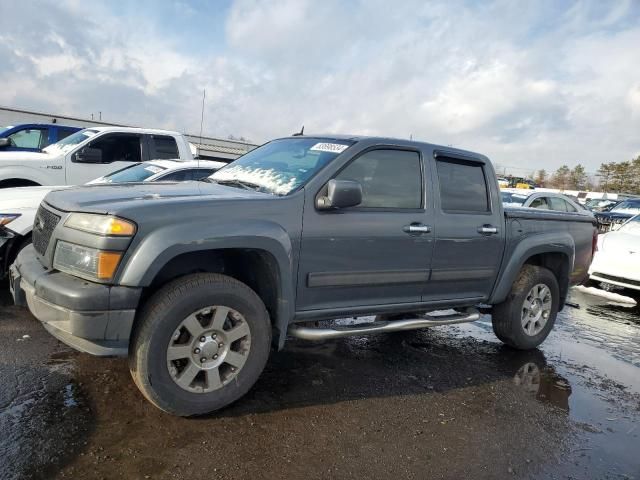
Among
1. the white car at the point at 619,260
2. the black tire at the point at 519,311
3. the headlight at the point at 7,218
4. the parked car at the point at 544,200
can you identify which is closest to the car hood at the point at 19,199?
the headlight at the point at 7,218

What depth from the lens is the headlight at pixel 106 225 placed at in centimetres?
288

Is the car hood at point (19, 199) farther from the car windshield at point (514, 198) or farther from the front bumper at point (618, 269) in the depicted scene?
the car windshield at point (514, 198)

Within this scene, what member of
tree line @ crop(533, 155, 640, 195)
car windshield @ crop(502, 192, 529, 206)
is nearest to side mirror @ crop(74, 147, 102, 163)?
car windshield @ crop(502, 192, 529, 206)

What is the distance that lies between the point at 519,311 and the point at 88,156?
684 cm

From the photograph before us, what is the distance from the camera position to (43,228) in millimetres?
Result: 3430

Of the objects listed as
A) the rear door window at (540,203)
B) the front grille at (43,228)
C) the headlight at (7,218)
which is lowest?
the headlight at (7,218)

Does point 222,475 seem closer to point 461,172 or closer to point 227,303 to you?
point 227,303

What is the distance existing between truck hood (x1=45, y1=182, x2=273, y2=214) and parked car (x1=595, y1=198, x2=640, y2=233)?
17.8 m

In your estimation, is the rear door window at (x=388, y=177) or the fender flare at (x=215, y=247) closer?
the fender flare at (x=215, y=247)

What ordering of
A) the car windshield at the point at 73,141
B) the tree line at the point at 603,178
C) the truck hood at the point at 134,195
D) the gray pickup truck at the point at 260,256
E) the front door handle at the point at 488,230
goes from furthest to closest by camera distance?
1. the tree line at the point at 603,178
2. the car windshield at the point at 73,141
3. the front door handle at the point at 488,230
4. the truck hood at the point at 134,195
5. the gray pickup truck at the point at 260,256

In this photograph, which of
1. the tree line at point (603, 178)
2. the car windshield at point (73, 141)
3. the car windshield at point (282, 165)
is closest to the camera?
the car windshield at point (282, 165)

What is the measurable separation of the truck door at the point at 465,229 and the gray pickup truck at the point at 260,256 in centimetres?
1

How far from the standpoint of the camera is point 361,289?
385 cm

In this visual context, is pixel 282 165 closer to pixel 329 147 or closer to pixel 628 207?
pixel 329 147
